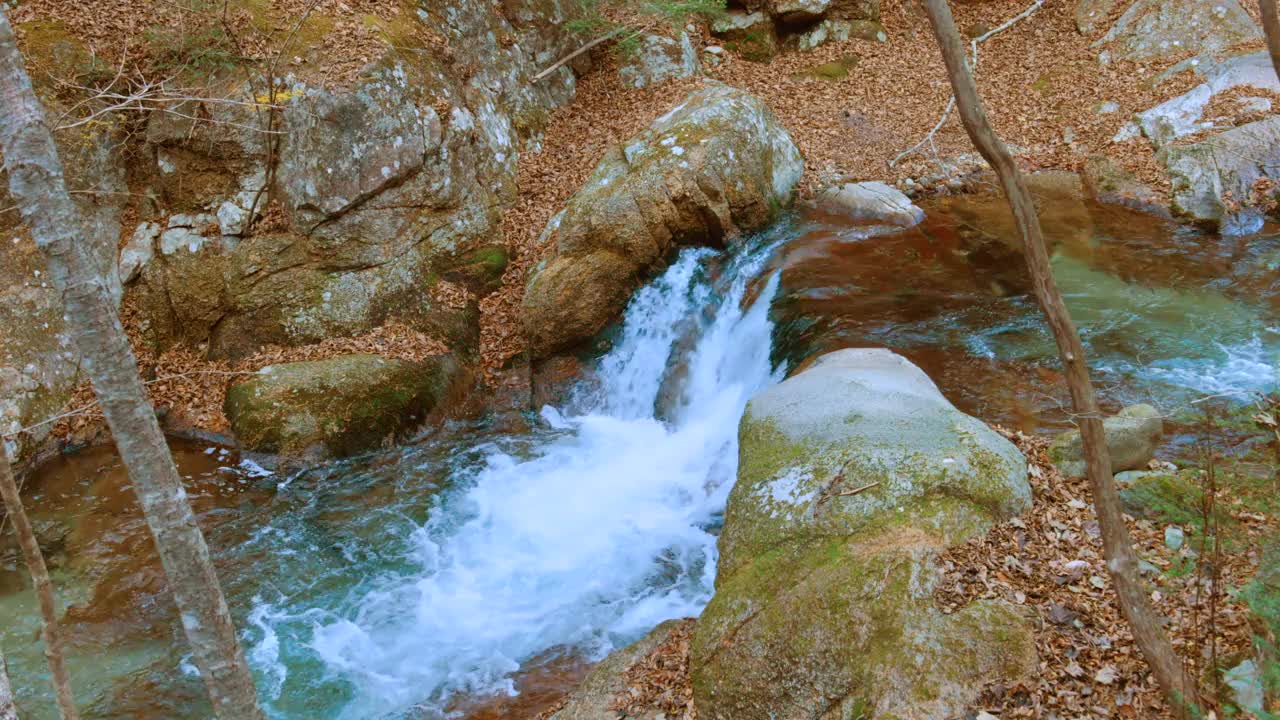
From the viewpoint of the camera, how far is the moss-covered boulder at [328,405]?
30.8 ft

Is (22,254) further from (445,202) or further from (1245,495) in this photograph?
(1245,495)

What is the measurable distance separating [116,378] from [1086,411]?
13.9 ft

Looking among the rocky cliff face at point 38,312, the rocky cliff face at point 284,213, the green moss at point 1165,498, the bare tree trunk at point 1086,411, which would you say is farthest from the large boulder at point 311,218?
the bare tree trunk at point 1086,411

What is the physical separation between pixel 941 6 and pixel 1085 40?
13611 mm

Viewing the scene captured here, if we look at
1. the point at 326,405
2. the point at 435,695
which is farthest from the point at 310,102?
the point at 435,695

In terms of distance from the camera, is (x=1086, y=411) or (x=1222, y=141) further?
(x=1222, y=141)

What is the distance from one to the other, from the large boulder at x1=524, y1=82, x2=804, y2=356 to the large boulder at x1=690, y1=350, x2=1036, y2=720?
176 inches

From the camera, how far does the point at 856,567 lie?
4.81 meters

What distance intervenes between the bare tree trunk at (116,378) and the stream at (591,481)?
3.00 metres

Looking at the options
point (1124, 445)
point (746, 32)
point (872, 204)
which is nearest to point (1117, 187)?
point (872, 204)

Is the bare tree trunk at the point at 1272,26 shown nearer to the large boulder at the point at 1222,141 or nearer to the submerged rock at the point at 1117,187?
the large boulder at the point at 1222,141

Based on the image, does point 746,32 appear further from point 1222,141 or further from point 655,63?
point 1222,141

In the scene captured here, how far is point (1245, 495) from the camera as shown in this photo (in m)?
4.44

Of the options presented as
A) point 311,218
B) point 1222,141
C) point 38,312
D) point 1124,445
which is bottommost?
point 1124,445
